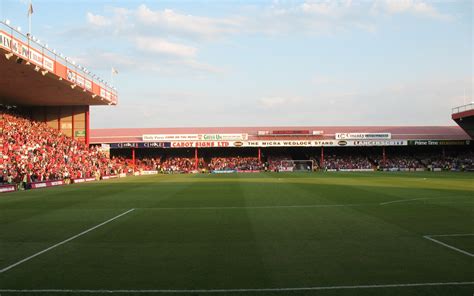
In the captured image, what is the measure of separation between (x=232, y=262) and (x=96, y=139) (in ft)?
250

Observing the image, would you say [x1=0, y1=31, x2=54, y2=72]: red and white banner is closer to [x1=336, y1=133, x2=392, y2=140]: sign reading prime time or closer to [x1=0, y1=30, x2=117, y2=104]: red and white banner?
[x1=0, y1=30, x2=117, y2=104]: red and white banner

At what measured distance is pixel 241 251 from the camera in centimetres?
1049

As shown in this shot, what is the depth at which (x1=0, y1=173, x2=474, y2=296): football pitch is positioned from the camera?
773 centimetres

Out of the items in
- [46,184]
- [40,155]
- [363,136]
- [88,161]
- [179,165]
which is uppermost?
[363,136]

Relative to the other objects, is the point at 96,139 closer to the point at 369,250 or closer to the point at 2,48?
the point at 2,48

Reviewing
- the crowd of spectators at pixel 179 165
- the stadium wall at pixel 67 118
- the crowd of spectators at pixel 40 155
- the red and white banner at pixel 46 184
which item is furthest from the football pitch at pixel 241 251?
the crowd of spectators at pixel 179 165

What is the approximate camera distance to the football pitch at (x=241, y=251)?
304 inches

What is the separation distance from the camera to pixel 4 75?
37000 mm

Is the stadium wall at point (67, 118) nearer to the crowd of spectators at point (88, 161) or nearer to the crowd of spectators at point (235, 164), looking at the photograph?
the crowd of spectators at point (88, 161)

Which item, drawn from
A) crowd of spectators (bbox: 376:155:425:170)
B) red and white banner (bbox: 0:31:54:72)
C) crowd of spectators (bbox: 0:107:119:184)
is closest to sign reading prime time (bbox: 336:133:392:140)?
crowd of spectators (bbox: 376:155:425:170)

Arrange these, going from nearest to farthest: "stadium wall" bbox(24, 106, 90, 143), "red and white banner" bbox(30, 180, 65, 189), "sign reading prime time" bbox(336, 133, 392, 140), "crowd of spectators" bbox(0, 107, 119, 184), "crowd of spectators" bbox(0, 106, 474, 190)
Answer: "red and white banner" bbox(30, 180, 65, 189), "crowd of spectators" bbox(0, 107, 119, 184), "crowd of spectators" bbox(0, 106, 474, 190), "stadium wall" bbox(24, 106, 90, 143), "sign reading prime time" bbox(336, 133, 392, 140)

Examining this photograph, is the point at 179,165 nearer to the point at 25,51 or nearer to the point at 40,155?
the point at 40,155

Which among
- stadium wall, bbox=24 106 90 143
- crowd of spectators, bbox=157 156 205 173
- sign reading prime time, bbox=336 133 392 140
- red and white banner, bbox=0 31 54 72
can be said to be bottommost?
crowd of spectators, bbox=157 156 205 173

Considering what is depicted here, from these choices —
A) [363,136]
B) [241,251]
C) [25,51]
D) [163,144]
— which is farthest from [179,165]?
[241,251]
